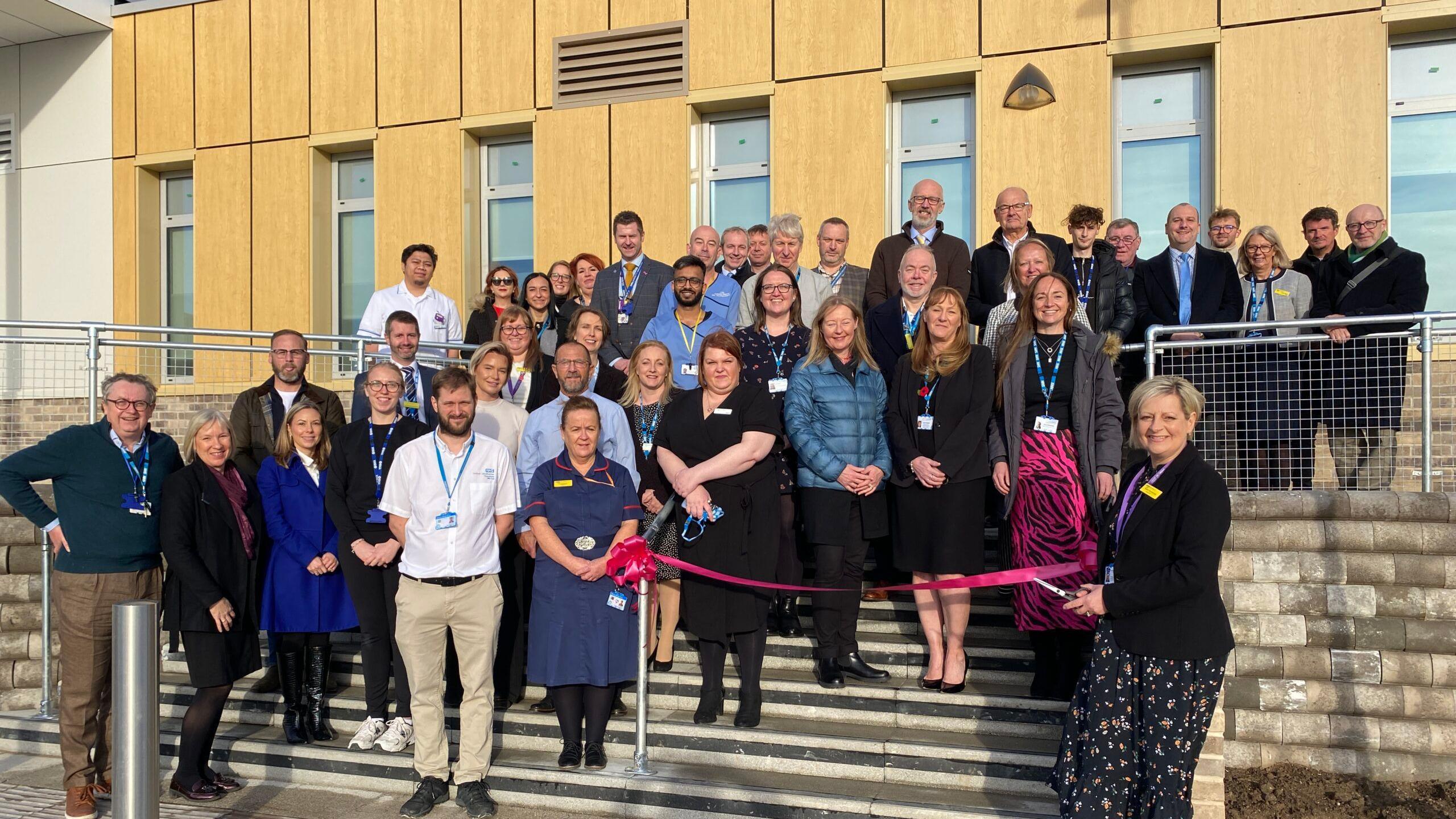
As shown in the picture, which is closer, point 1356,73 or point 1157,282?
point 1157,282

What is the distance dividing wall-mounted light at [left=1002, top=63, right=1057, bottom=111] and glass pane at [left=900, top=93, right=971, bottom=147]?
2.08 feet

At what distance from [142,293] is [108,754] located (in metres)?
9.15

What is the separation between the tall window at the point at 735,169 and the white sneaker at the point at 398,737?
6753mm

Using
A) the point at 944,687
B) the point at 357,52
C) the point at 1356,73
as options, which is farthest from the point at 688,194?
the point at 944,687

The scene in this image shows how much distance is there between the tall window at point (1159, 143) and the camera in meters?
9.68

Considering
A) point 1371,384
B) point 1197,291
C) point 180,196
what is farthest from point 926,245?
point 180,196

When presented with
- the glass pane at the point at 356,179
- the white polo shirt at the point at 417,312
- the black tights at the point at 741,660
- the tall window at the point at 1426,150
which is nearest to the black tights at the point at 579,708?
the black tights at the point at 741,660

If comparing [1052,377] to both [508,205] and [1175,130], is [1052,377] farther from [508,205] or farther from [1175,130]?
[508,205]

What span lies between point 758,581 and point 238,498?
2.64 m

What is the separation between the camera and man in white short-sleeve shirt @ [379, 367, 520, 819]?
5070 mm

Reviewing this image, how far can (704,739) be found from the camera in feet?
17.7

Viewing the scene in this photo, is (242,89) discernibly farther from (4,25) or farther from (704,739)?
(704,739)

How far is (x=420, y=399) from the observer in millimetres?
7074

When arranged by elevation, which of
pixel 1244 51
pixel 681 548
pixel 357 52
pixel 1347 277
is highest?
pixel 357 52
